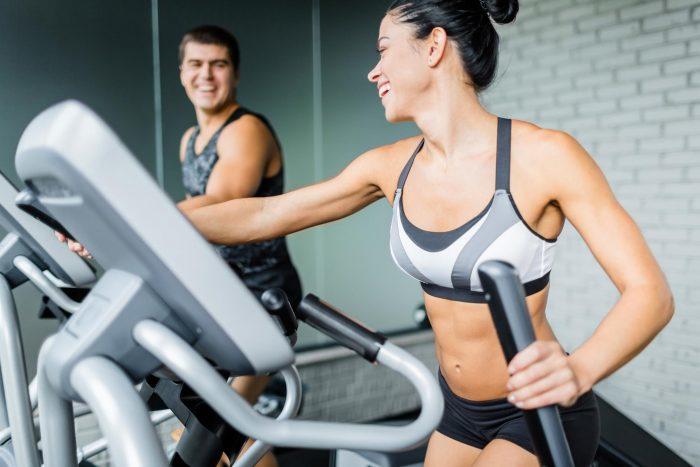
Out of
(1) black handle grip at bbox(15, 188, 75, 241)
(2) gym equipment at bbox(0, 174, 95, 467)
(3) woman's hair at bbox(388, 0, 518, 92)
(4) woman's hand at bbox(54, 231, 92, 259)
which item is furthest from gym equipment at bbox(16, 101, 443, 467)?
(3) woman's hair at bbox(388, 0, 518, 92)

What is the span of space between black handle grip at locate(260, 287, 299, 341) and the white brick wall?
268 cm

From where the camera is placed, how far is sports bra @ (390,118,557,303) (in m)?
1.26

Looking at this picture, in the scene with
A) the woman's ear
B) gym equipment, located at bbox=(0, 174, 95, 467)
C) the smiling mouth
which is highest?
the woman's ear

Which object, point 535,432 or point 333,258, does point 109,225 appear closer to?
point 535,432

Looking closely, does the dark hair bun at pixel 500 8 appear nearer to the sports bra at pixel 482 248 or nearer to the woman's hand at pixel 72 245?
the sports bra at pixel 482 248

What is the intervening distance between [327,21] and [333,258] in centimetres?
135

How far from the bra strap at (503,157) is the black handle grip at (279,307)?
0.54 metres

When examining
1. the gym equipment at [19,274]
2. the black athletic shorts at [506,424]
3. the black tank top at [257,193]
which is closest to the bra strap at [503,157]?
the black athletic shorts at [506,424]

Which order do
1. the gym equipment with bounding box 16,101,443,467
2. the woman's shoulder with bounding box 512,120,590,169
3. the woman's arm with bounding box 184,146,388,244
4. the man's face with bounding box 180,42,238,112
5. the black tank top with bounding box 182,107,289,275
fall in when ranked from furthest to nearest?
1. the man's face with bounding box 180,42,238,112
2. the black tank top with bounding box 182,107,289,275
3. the woman's arm with bounding box 184,146,388,244
4. the woman's shoulder with bounding box 512,120,590,169
5. the gym equipment with bounding box 16,101,443,467

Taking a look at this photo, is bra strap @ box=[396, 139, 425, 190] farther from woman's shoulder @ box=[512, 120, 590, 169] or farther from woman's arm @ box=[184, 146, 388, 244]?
woman's shoulder @ box=[512, 120, 590, 169]

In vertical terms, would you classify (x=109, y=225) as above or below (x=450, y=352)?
above

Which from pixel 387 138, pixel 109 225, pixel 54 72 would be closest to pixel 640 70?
pixel 387 138

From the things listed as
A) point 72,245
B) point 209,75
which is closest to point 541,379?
point 72,245

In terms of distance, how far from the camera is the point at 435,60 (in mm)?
1354
